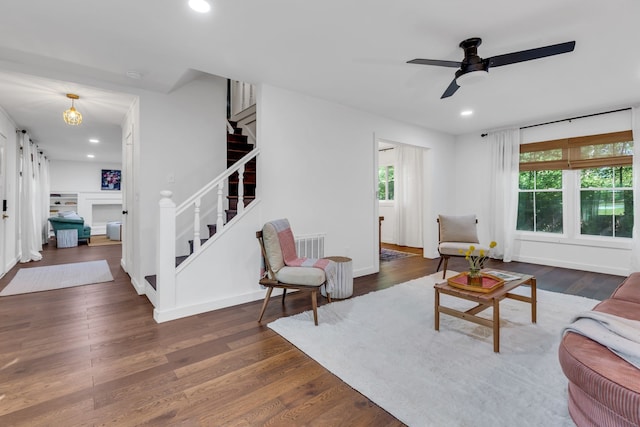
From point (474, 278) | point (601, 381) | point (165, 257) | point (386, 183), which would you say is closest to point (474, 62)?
point (474, 278)

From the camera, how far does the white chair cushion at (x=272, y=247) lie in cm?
280

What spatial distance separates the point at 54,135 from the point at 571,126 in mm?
9457

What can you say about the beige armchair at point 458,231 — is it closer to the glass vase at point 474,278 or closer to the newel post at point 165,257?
the glass vase at point 474,278

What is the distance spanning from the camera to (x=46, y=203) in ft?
26.5

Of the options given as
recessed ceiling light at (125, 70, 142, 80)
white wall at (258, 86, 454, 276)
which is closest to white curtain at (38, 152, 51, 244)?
recessed ceiling light at (125, 70, 142, 80)

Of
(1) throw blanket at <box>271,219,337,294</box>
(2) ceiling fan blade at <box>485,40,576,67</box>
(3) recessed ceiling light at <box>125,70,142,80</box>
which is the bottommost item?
(1) throw blanket at <box>271,219,337,294</box>

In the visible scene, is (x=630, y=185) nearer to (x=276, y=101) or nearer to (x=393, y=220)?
(x=393, y=220)

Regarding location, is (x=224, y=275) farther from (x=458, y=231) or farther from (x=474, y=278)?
(x=458, y=231)

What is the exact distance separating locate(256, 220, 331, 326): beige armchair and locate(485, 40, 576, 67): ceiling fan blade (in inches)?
90.0

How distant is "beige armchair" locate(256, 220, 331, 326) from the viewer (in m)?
2.70

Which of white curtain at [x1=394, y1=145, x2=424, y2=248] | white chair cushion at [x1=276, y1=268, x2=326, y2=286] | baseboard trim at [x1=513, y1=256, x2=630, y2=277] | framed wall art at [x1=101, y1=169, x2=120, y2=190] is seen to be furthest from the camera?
framed wall art at [x1=101, y1=169, x2=120, y2=190]

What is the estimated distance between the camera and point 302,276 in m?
2.71

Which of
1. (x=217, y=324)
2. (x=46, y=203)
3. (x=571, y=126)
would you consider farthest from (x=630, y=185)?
(x=46, y=203)

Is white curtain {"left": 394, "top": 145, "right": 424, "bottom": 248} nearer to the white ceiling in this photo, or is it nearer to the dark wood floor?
the white ceiling
